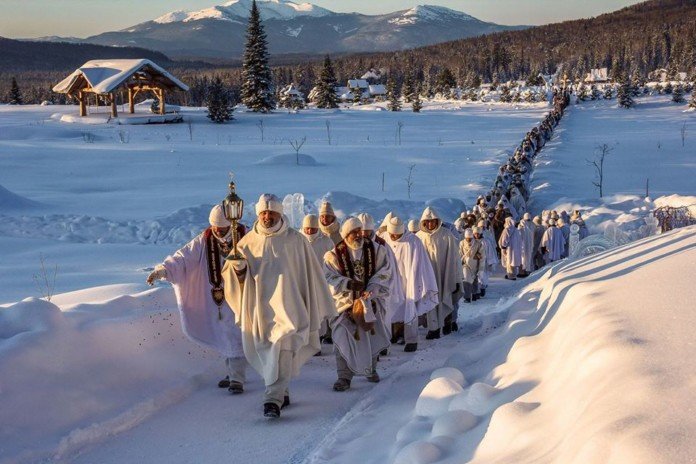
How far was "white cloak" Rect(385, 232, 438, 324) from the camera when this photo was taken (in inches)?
324

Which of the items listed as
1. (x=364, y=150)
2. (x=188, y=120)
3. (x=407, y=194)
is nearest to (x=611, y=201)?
(x=407, y=194)

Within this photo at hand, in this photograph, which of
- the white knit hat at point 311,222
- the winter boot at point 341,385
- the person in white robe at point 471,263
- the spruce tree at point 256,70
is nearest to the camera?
the winter boot at point 341,385

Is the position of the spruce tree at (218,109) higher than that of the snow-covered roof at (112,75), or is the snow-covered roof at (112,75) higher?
the snow-covered roof at (112,75)

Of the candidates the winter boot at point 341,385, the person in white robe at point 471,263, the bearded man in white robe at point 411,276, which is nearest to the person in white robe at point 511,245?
the person in white robe at point 471,263

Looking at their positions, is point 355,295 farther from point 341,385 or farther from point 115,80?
point 115,80

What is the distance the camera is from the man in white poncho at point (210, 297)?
623 centimetres

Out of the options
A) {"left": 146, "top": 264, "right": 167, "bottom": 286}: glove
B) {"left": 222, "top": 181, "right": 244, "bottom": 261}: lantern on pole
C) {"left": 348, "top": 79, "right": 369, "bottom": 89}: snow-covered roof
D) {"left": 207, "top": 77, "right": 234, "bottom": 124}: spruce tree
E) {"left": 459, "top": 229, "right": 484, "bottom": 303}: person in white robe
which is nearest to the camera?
{"left": 222, "top": 181, "right": 244, "bottom": 261}: lantern on pole

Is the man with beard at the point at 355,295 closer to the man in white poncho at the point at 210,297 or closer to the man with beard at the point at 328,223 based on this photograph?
the man in white poncho at the point at 210,297

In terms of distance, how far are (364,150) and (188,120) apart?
1442 cm

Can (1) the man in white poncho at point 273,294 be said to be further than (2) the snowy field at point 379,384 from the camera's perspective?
Yes

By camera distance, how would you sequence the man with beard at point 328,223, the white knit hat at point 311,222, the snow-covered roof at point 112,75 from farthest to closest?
the snow-covered roof at point 112,75, the man with beard at point 328,223, the white knit hat at point 311,222

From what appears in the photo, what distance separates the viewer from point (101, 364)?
5.87m

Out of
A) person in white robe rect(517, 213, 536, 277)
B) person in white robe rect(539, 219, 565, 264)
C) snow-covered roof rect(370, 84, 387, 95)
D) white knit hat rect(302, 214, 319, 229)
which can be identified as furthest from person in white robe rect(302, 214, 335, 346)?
snow-covered roof rect(370, 84, 387, 95)

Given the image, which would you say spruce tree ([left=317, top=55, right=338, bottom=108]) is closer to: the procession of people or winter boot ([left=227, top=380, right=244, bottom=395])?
the procession of people
